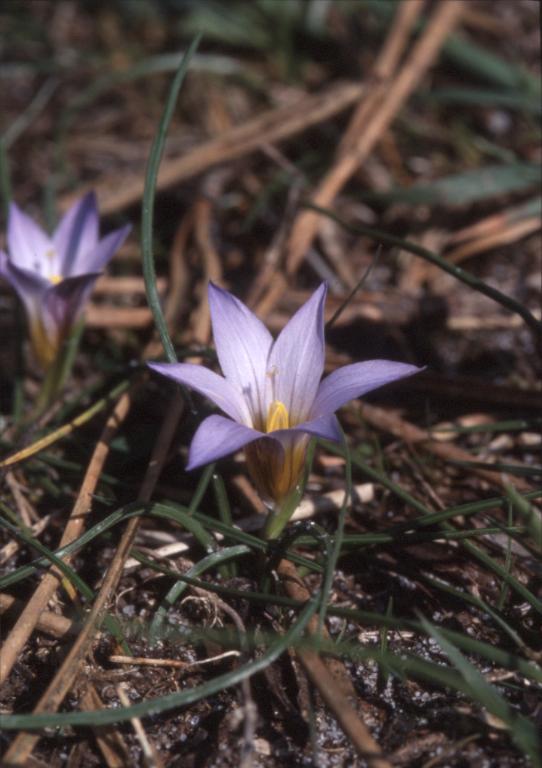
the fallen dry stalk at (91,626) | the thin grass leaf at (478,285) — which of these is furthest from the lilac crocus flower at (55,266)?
the thin grass leaf at (478,285)

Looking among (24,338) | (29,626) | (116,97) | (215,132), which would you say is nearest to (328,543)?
(29,626)

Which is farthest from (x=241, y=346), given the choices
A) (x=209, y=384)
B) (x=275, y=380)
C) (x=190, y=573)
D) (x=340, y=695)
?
(x=340, y=695)

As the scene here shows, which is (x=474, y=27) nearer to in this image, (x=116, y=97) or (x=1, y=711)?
(x=116, y=97)

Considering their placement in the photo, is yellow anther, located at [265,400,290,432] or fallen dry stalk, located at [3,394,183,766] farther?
yellow anther, located at [265,400,290,432]

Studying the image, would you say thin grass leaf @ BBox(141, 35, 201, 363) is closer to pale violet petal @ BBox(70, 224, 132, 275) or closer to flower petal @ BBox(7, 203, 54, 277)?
pale violet petal @ BBox(70, 224, 132, 275)

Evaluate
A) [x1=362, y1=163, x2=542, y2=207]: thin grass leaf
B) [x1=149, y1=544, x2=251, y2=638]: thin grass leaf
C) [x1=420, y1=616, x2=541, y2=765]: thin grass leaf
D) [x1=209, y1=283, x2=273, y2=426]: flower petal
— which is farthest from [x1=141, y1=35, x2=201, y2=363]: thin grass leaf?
[x1=362, y1=163, x2=542, y2=207]: thin grass leaf
